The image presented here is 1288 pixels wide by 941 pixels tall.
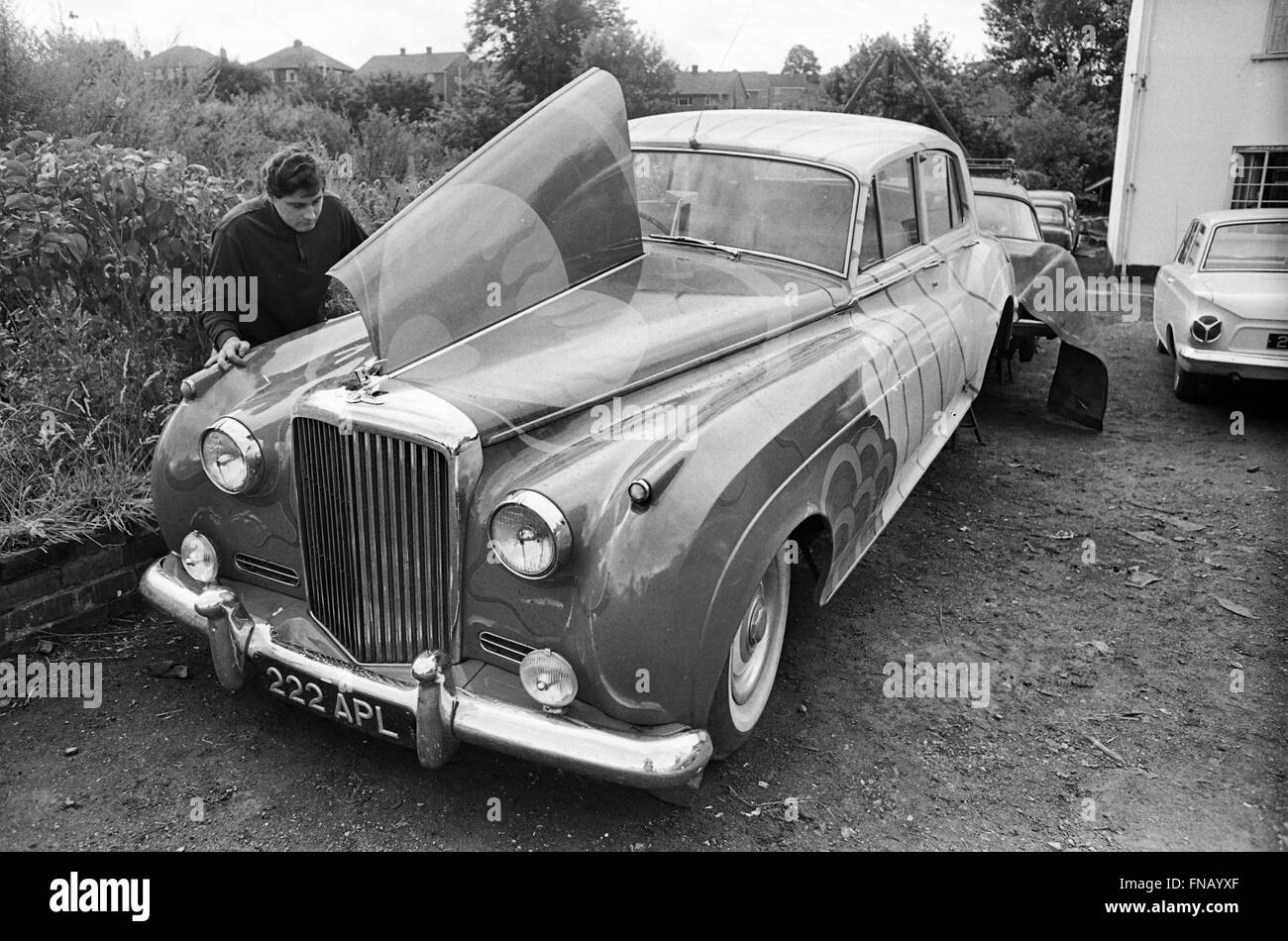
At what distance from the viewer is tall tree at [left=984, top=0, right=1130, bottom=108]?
36062mm

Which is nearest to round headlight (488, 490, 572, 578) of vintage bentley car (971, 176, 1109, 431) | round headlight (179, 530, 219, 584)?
round headlight (179, 530, 219, 584)

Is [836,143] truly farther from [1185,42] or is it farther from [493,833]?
[1185,42]

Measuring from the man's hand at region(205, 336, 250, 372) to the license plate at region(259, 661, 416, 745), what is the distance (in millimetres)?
1331

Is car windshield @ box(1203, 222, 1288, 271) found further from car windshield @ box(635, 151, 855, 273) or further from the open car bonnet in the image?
the open car bonnet

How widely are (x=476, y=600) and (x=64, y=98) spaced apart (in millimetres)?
9197

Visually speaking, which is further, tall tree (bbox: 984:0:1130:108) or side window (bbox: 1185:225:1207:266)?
tall tree (bbox: 984:0:1130:108)

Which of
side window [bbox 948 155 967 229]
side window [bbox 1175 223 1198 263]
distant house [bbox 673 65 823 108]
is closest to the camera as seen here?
side window [bbox 948 155 967 229]

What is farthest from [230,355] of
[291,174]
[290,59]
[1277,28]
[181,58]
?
[290,59]

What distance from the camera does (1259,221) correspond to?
7.96 metres

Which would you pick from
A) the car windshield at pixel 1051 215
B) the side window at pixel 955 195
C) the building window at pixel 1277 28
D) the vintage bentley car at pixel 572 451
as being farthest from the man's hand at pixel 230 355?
the building window at pixel 1277 28

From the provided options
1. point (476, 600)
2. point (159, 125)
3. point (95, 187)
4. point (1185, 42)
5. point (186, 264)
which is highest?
point (1185, 42)

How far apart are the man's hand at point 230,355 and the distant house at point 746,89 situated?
3308cm

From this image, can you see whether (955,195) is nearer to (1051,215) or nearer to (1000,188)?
(1000,188)
